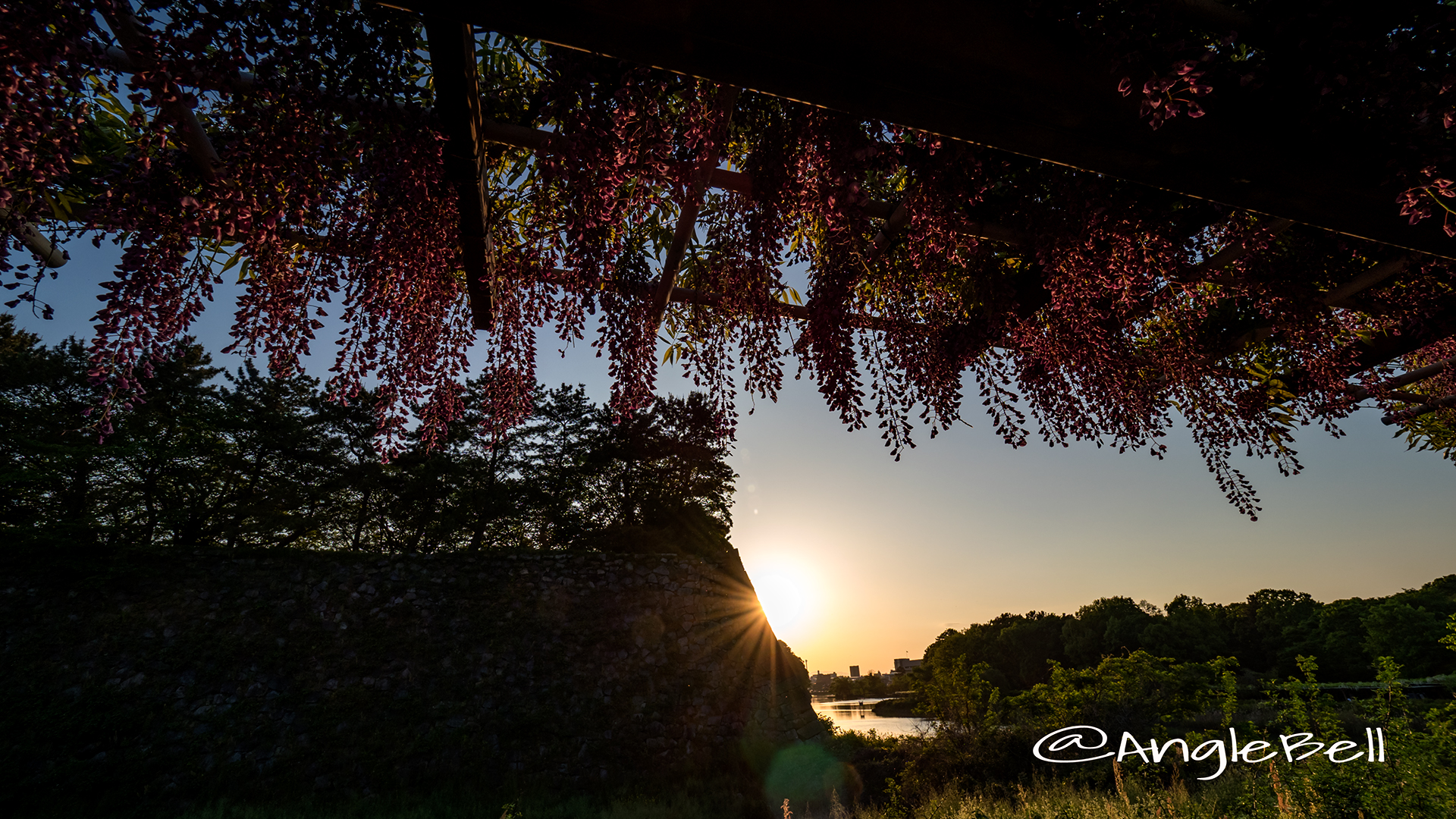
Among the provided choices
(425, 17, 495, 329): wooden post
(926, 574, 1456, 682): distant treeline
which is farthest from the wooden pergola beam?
(926, 574, 1456, 682): distant treeline

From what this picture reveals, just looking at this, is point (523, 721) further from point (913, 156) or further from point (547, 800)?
point (913, 156)

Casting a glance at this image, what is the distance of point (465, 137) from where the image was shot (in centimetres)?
162

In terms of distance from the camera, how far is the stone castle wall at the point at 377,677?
29.7 feet

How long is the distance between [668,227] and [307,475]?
20277mm

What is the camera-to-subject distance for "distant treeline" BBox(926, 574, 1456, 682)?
113 ft

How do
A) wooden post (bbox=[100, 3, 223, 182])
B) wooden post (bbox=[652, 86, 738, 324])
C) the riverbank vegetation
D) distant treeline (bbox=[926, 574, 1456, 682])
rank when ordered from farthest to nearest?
1. distant treeline (bbox=[926, 574, 1456, 682])
2. the riverbank vegetation
3. wooden post (bbox=[652, 86, 738, 324])
4. wooden post (bbox=[100, 3, 223, 182])

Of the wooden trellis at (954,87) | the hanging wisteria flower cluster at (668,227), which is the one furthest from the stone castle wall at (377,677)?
the wooden trellis at (954,87)

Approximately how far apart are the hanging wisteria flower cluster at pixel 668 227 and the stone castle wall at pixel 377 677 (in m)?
10.2

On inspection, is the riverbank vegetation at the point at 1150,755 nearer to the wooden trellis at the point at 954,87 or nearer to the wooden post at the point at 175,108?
the wooden trellis at the point at 954,87

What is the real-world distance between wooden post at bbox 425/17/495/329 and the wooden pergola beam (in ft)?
1.07

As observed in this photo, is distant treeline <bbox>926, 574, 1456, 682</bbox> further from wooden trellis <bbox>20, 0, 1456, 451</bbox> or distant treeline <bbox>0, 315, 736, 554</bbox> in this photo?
wooden trellis <bbox>20, 0, 1456, 451</bbox>

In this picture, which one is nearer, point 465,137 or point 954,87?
point 954,87

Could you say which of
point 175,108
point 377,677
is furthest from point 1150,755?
point 377,677

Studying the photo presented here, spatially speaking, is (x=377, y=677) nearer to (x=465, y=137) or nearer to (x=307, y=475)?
(x=307, y=475)
